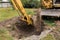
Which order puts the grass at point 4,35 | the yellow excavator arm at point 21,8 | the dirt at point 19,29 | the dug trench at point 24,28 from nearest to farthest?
the grass at point 4,35 → the yellow excavator arm at point 21,8 → the dirt at point 19,29 → the dug trench at point 24,28

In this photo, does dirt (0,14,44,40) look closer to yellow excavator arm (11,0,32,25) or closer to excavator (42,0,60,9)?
yellow excavator arm (11,0,32,25)

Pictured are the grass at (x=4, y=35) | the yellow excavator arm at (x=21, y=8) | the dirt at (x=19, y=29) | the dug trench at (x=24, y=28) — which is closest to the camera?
the grass at (x=4, y=35)

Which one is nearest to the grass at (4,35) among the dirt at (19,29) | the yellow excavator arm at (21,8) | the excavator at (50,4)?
the dirt at (19,29)

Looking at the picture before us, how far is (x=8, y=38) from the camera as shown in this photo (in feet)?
23.6

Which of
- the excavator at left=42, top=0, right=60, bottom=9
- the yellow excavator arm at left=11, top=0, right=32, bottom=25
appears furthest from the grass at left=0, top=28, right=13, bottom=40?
the excavator at left=42, top=0, right=60, bottom=9

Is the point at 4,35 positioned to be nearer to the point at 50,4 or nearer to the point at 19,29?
the point at 19,29

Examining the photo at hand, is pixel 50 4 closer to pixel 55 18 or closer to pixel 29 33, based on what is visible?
pixel 55 18

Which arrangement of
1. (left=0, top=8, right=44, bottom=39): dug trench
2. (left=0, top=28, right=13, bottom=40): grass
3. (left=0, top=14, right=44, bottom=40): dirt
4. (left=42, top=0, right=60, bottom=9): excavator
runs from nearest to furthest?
(left=0, top=28, right=13, bottom=40): grass → (left=0, top=14, right=44, bottom=40): dirt → (left=0, top=8, right=44, bottom=39): dug trench → (left=42, top=0, right=60, bottom=9): excavator

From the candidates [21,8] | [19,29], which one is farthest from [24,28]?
[21,8]

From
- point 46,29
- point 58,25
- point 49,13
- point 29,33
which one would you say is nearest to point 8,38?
point 29,33

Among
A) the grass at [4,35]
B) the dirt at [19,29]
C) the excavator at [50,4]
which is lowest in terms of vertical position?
the dirt at [19,29]

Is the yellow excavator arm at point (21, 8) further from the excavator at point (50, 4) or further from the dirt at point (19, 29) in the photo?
the excavator at point (50, 4)

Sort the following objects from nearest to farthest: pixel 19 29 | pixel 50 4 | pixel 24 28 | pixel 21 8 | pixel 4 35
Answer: pixel 4 35, pixel 21 8, pixel 19 29, pixel 24 28, pixel 50 4

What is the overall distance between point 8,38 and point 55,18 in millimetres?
2838
